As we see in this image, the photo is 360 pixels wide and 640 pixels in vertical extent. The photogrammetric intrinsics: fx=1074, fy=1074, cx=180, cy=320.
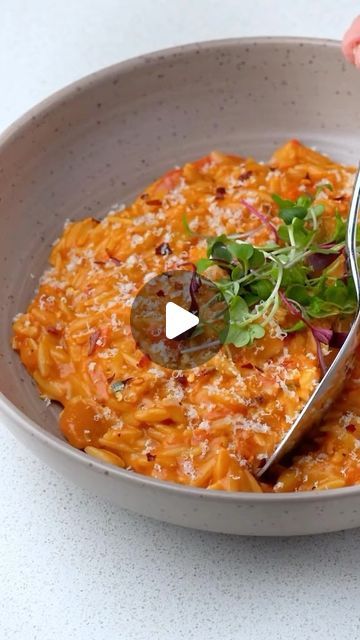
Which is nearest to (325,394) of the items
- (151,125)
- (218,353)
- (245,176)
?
(218,353)

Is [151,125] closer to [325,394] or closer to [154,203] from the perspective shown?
[154,203]

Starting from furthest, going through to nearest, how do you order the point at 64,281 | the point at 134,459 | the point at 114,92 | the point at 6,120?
the point at 6,120 < the point at 114,92 < the point at 64,281 < the point at 134,459

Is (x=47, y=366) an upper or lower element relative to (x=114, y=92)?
lower

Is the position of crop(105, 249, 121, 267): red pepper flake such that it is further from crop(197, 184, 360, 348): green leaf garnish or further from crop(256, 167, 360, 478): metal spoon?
crop(256, 167, 360, 478): metal spoon

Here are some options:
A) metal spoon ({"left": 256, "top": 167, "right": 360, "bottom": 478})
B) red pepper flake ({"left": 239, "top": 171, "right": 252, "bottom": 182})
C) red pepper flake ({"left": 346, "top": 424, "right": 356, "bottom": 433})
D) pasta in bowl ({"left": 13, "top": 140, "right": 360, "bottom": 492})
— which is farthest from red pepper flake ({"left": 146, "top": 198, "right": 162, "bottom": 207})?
red pepper flake ({"left": 346, "top": 424, "right": 356, "bottom": 433})

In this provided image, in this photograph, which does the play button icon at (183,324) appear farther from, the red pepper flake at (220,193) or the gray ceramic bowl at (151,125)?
the gray ceramic bowl at (151,125)

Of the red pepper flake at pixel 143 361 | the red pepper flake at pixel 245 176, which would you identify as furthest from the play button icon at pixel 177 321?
the red pepper flake at pixel 245 176

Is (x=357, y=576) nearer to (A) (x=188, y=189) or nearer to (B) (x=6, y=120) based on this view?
(A) (x=188, y=189)

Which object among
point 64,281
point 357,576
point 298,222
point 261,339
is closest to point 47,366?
point 64,281
